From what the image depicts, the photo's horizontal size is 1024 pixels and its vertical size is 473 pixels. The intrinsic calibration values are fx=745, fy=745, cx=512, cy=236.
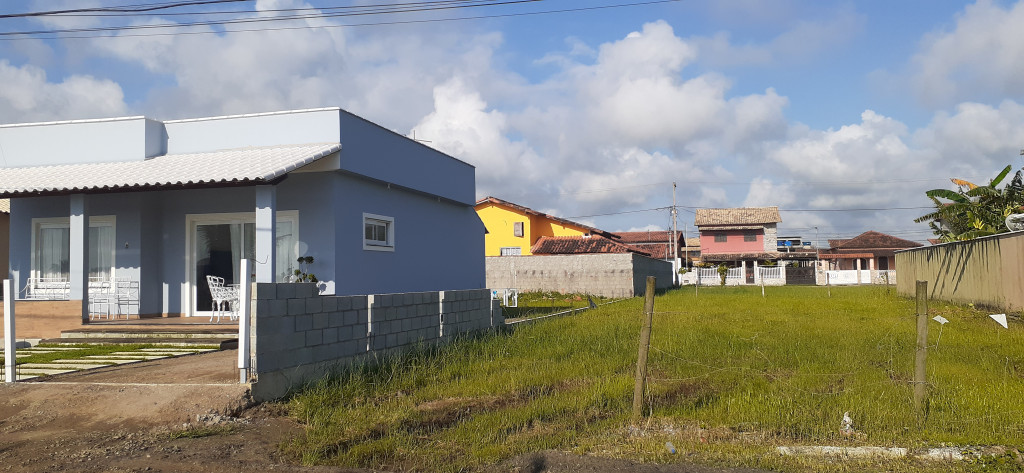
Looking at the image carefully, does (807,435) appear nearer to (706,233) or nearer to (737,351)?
(737,351)

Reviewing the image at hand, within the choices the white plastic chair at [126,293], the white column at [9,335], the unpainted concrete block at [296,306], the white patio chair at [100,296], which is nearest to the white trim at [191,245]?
the white plastic chair at [126,293]

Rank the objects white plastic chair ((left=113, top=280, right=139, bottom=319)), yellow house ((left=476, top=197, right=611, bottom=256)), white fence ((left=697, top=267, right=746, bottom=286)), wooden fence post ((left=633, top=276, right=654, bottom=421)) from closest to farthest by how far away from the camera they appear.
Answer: wooden fence post ((left=633, top=276, right=654, bottom=421)) → white plastic chair ((left=113, top=280, right=139, bottom=319)) → yellow house ((left=476, top=197, right=611, bottom=256)) → white fence ((left=697, top=267, right=746, bottom=286))

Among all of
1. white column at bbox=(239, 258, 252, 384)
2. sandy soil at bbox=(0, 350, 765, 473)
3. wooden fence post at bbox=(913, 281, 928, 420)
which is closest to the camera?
sandy soil at bbox=(0, 350, 765, 473)

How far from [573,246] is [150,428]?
2997 centimetres

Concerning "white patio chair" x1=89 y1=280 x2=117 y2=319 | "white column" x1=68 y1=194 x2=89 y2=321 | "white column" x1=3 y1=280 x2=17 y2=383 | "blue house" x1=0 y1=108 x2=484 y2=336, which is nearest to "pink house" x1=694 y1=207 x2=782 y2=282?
"blue house" x1=0 y1=108 x2=484 y2=336

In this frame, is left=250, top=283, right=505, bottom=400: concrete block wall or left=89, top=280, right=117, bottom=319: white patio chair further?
left=89, top=280, right=117, bottom=319: white patio chair

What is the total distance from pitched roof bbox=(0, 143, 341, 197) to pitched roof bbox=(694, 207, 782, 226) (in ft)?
180

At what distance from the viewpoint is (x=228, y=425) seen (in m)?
6.75

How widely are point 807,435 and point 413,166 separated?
11061 mm

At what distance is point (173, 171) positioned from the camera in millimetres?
12664

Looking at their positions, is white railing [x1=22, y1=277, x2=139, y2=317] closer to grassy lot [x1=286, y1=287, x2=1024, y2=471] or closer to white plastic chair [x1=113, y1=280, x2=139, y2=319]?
white plastic chair [x1=113, y1=280, x2=139, y2=319]

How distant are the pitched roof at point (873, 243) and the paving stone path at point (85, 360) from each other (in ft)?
203

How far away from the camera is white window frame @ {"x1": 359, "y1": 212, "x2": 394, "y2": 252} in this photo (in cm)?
1402

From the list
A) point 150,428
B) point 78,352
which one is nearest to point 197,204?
point 78,352
